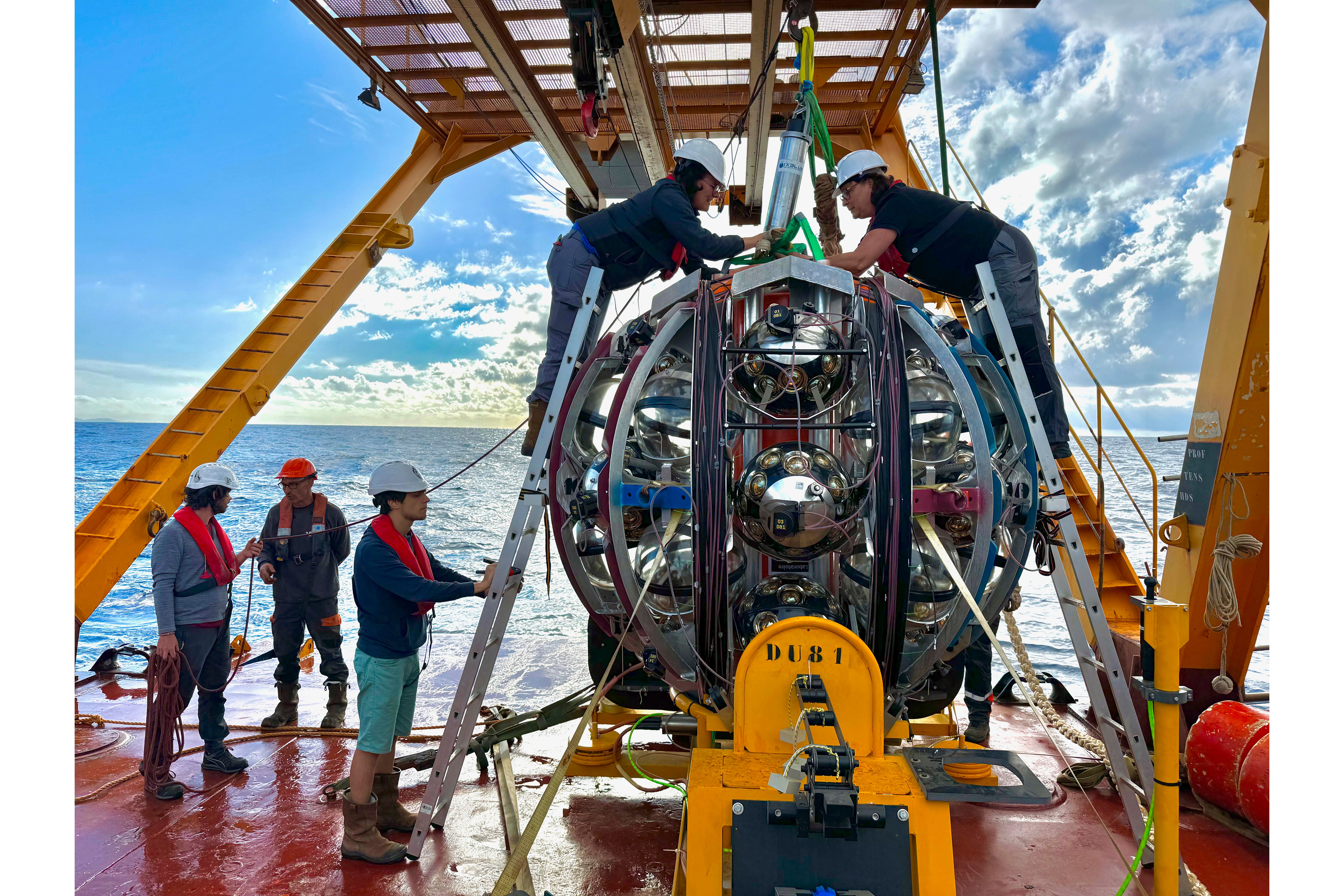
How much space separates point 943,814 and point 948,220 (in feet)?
9.15

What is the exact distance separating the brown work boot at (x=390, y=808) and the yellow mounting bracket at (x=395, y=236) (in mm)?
4979

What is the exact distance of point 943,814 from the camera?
7.66 feet

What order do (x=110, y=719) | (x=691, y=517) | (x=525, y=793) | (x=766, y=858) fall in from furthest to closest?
1. (x=110, y=719)
2. (x=525, y=793)
3. (x=691, y=517)
4. (x=766, y=858)

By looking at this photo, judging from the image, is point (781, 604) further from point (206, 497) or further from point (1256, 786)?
point (206, 497)

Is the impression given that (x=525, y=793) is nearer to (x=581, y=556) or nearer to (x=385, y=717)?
(x=385, y=717)

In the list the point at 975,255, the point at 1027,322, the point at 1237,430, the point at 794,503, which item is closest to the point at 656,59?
the point at 975,255

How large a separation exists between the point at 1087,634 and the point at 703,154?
2.97 m

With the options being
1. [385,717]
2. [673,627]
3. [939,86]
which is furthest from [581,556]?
[939,86]

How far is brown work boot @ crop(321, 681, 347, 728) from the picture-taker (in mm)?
5711

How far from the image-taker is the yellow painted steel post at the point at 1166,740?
8.89ft

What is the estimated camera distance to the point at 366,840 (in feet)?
12.0

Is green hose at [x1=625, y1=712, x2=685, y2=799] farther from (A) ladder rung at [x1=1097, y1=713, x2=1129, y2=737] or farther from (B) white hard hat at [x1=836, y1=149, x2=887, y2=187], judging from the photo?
(B) white hard hat at [x1=836, y1=149, x2=887, y2=187]

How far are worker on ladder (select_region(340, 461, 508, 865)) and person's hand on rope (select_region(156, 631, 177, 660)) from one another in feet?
5.17

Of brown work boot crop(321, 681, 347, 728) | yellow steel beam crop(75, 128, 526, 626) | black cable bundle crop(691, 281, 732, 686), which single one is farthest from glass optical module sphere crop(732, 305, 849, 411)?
yellow steel beam crop(75, 128, 526, 626)
